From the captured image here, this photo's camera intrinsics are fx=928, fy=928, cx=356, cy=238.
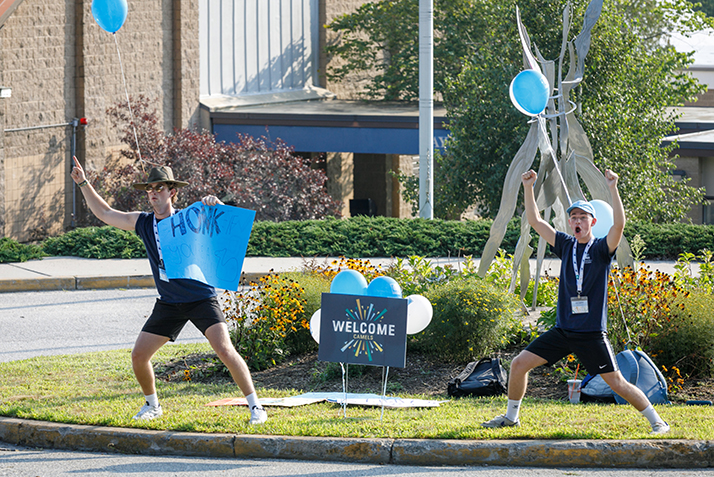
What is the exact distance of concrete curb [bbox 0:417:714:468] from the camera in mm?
6031

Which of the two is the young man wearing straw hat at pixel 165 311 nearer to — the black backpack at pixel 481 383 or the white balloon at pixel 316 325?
the white balloon at pixel 316 325

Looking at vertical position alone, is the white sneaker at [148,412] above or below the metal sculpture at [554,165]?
below

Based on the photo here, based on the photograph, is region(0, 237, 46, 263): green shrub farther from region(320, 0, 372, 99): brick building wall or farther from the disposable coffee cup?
region(320, 0, 372, 99): brick building wall

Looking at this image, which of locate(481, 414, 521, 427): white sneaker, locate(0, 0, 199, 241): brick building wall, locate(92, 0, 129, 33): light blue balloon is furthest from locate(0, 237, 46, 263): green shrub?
locate(481, 414, 521, 427): white sneaker

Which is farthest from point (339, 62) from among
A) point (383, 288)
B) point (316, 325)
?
point (383, 288)

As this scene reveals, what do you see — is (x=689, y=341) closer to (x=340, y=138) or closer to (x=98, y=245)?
(x=98, y=245)

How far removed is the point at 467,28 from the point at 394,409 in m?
20.3

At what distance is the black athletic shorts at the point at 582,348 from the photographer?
6.16 metres

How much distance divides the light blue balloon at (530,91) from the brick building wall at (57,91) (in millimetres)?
12167

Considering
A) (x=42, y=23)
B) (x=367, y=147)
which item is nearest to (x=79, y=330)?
(x=42, y=23)

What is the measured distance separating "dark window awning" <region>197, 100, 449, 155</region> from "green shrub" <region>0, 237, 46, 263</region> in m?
7.24

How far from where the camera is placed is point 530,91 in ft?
26.6

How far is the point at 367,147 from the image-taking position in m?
22.3

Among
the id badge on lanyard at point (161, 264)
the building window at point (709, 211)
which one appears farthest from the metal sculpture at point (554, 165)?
the building window at point (709, 211)
